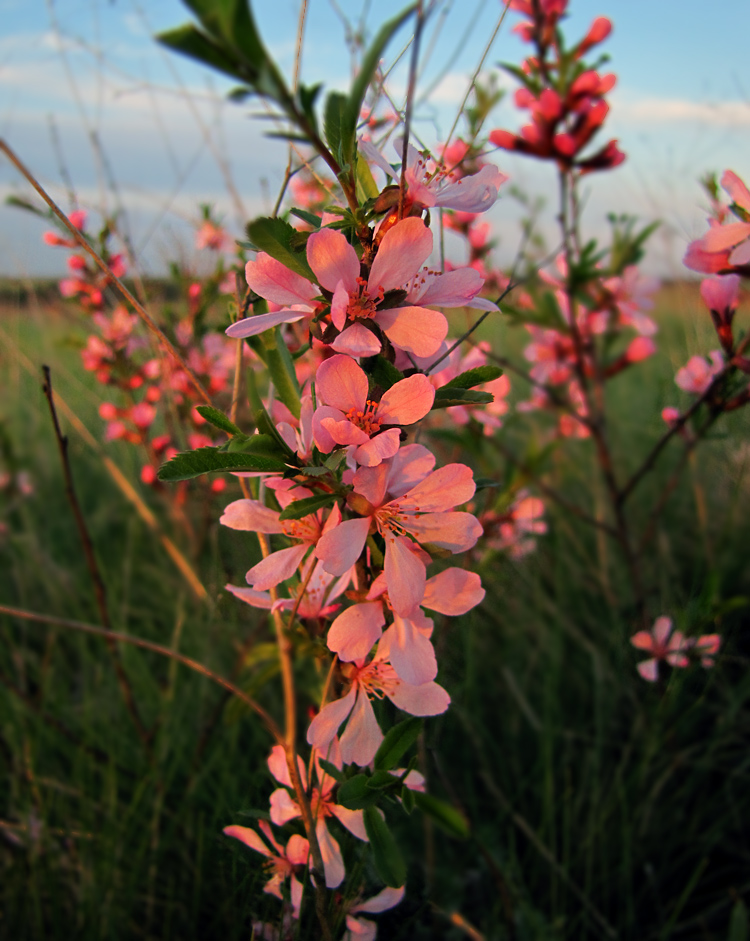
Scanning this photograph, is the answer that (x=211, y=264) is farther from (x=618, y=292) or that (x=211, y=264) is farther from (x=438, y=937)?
(x=438, y=937)

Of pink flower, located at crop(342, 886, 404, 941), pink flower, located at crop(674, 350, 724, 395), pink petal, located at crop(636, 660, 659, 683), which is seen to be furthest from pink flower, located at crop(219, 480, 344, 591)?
pink flower, located at crop(674, 350, 724, 395)

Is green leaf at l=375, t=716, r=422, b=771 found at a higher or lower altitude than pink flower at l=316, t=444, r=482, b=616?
lower

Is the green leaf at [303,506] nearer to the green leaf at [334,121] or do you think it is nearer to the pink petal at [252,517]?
the pink petal at [252,517]

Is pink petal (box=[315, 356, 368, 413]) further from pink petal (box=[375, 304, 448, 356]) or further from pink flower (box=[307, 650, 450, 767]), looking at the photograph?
pink flower (box=[307, 650, 450, 767])

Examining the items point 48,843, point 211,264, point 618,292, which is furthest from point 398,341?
point 211,264

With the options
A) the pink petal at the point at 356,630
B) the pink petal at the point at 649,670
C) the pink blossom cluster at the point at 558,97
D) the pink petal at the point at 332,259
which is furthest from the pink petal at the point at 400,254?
the pink blossom cluster at the point at 558,97

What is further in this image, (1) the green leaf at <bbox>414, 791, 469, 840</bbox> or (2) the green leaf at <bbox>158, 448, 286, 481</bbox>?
(1) the green leaf at <bbox>414, 791, 469, 840</bbox>
